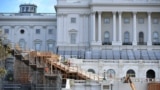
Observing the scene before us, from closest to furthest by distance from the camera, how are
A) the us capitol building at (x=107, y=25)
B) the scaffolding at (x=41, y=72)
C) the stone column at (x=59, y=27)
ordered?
the scaffolding at (x=41, y=72) → the us capitol building at (x=107, y=25) → the stone column at (x=59, y=27)

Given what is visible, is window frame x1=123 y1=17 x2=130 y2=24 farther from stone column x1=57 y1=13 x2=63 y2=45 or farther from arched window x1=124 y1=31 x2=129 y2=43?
stone column x1=57 y1=13 x2=63 y2=45

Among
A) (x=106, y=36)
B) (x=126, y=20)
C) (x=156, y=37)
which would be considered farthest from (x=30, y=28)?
(x=156, y=37)

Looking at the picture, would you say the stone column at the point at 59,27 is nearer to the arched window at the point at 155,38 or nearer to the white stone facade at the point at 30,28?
the white stone facade at the point at 30,28

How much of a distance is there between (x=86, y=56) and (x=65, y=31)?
22826mm

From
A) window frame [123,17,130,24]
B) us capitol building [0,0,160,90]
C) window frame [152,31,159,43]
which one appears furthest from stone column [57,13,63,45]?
window frame [152,31,159,43]

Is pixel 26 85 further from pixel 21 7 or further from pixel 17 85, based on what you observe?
pixel 21 7

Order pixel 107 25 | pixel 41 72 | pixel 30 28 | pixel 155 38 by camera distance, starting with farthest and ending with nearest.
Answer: pixel 30 28 → pixel 107 25 → pixel 155 38 → pixel 41 72

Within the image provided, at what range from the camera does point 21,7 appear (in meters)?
174

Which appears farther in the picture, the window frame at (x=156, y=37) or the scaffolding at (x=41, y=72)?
the window frame at (x=156, y=37)

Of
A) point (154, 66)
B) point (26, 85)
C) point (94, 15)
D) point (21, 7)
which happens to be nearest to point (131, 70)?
point (154, 66)

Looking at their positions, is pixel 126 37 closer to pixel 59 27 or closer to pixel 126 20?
pixel 126 20

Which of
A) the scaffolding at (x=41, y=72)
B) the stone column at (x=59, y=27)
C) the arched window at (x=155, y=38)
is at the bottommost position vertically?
the scaffolding at (x=41, y=72)

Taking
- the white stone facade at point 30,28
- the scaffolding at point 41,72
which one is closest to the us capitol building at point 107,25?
the white stone facade at point 30,28

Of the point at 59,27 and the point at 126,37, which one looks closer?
the point at 126,37
